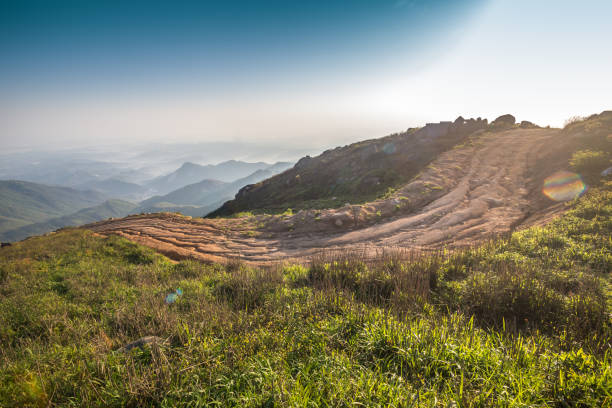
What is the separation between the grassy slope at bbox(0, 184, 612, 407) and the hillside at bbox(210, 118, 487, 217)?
22.2 metres

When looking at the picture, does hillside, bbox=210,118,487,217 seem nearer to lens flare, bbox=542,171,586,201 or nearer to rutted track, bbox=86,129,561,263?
rutted track, bbox=86,129,561,263

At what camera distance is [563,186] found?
15.0 metres

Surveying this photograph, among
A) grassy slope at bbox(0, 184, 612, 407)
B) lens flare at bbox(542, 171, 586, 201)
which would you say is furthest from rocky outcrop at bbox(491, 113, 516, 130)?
grassy slope at bbox(0, 184, 612, 407)

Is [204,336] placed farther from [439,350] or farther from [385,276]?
[385,276]

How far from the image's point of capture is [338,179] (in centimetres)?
3797

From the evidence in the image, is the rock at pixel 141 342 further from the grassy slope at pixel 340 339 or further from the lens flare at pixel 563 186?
the lens flare at pixel 563 186

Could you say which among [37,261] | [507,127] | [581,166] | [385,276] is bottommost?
[37,261]

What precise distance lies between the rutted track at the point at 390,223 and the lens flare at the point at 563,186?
604mm

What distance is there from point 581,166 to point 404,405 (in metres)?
22.7

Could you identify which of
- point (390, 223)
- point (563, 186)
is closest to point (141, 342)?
point (390, 223)

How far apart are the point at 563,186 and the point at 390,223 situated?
11.4m

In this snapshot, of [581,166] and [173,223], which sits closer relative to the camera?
[581,166]

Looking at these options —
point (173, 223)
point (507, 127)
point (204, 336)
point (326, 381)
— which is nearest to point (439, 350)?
point (326, 381)

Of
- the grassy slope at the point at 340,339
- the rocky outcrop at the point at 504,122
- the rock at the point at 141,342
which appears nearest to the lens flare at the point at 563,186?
the grassy slope at the point at 340,339
